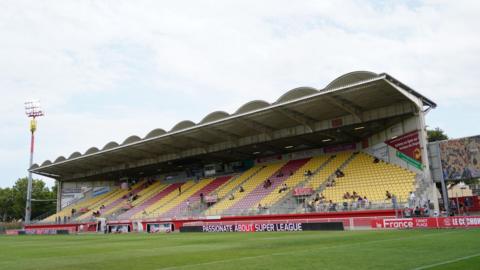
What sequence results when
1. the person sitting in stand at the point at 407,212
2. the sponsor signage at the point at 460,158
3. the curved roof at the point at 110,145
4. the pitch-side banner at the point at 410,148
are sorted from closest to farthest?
the person sitting in stand at the point at 407,212 < the sponsor signage at the point at 460,158 < the pitch-side banner at the point at 410,148 < the curved roof at the point at 110,145

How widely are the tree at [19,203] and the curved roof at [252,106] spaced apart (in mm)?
69477

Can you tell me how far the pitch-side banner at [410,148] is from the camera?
32.8 meters

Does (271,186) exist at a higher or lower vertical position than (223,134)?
lower

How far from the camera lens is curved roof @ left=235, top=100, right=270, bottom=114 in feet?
117

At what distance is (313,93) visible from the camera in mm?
31812

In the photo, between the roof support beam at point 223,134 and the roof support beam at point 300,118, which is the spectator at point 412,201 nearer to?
the roof support beam at point 300,118

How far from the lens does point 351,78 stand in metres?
29.7

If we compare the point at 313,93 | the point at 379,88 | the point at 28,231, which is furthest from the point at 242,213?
the point at 28,231

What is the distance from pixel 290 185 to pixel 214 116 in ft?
32.5

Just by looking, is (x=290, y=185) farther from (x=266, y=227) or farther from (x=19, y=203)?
(x=19, y=203)

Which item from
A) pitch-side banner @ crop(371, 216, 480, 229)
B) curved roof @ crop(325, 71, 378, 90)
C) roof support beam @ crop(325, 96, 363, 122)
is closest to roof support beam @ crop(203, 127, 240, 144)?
roof support beam @ crop(325, 96, 363, 122)

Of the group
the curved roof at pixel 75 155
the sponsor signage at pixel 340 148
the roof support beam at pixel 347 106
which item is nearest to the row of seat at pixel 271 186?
the sponsor signage at pixel 340 148

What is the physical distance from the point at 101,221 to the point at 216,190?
46.2 ft

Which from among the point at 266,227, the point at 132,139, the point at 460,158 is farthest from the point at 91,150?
the point at 460,158
